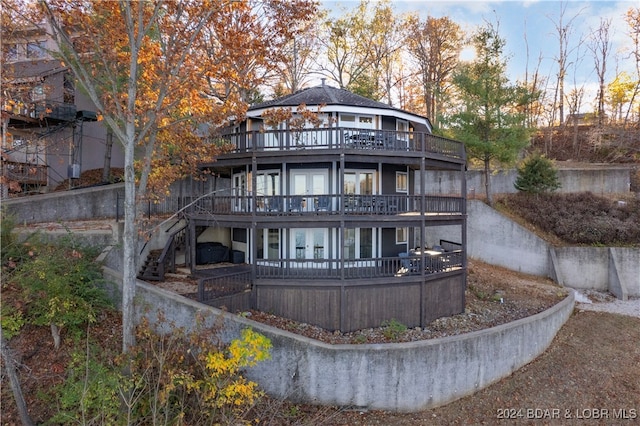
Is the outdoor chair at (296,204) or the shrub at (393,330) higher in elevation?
the outdoor chair at (296,204)

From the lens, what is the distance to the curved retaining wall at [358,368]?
31.6ft

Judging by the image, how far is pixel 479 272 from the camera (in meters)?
19.5

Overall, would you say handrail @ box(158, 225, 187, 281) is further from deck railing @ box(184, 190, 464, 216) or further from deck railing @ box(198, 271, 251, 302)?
deck railing @ box(198, 271, 251, 302)

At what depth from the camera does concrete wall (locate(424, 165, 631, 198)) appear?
24328 mm

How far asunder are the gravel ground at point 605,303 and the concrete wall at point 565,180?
9480 mm

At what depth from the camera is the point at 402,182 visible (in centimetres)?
1727

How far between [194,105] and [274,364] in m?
8.29

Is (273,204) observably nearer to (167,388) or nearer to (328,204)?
(328,204)

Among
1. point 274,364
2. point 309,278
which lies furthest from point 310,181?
point 274,364

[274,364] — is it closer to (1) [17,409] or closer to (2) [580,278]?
(1) [17,409]

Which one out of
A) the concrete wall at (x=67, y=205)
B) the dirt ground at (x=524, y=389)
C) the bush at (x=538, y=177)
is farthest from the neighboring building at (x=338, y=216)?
the bush at (x=538, y=177)

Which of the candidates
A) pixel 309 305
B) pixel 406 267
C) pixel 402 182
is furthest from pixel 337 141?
pixel 309 305

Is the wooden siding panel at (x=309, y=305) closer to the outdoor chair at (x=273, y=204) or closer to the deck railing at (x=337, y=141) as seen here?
the outdoor chair at (x=273, y=204)

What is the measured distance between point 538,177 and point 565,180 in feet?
13.5
